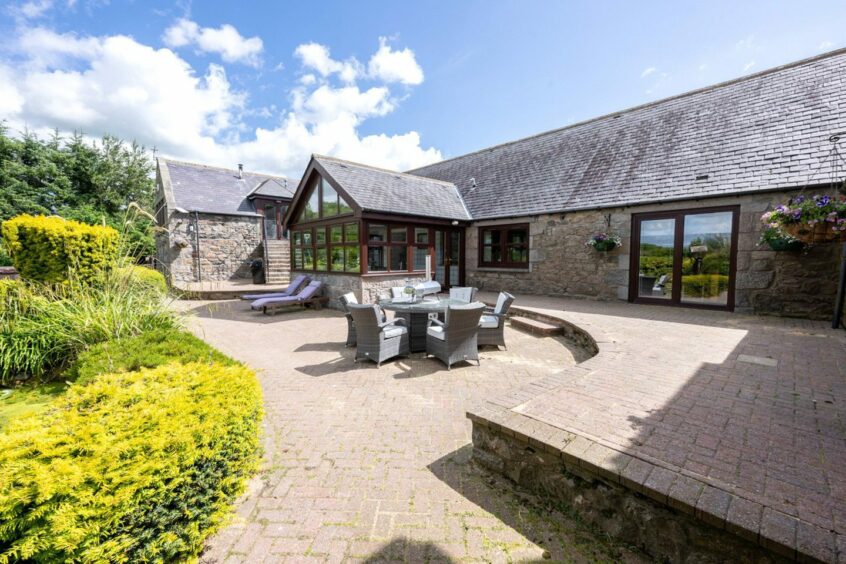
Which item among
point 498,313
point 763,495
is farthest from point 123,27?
point 763,495

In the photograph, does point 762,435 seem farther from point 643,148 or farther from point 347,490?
point 643,148

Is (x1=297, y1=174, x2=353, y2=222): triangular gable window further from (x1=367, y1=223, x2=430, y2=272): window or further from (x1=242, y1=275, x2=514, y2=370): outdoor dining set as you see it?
(x1=242, y1=275, x2=514, y2=370): outdoor dining set

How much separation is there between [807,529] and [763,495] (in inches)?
11.2

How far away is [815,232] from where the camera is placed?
3898mm

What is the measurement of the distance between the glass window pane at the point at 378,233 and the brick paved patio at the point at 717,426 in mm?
6426

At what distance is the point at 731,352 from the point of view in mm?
4633

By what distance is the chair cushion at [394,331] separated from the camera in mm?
5262

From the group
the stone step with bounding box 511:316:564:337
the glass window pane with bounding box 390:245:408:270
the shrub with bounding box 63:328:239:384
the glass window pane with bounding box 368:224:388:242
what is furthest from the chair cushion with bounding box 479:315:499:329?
the glass window pane with bounding box 368:224:388:242

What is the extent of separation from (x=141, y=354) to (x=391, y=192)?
832 centimetres

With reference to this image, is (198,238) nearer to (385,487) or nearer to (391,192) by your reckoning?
(391,192)

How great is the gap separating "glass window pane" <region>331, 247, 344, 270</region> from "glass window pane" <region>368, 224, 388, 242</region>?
3.78 ft

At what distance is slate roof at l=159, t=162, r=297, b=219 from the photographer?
15.8 meters

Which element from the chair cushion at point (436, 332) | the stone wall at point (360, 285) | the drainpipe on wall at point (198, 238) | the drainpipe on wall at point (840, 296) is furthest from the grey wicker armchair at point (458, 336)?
the drainpipe on wall at point (198, 238)

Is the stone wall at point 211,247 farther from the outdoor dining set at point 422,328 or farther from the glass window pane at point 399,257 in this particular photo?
the outdoor dining set at point 422,328
